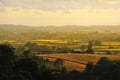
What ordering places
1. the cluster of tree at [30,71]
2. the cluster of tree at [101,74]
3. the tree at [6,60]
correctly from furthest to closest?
the cluster of tree at [101,74] < the tree at [6,60] < the cluster of tree at [30,71]

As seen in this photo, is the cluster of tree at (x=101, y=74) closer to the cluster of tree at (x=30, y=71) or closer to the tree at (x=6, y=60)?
the cluster of tree at (x=30, y=71)

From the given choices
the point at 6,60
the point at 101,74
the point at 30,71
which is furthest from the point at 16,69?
the point at 101,74

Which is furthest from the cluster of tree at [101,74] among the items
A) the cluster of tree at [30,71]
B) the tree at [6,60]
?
the tree at [6,60]

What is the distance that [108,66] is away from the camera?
42.3 meters

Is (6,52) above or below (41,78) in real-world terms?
above

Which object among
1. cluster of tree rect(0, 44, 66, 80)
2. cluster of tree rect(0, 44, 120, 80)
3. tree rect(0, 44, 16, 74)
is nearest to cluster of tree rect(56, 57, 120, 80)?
cluster of tree rect(0, 44, 120, 80)

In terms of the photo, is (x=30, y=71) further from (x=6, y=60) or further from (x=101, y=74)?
(x=101, y=74)

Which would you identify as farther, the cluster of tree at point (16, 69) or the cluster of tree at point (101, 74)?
the cluster of tree at point (101, 74)

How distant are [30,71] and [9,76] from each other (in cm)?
608

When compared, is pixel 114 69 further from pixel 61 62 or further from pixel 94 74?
pixel 61 62

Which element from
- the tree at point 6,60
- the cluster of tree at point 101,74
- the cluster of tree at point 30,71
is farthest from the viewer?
the cluster of tree at point 101,74

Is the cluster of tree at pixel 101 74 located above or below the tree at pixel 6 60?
below

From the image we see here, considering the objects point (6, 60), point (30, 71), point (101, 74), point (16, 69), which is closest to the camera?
point (6, 60)

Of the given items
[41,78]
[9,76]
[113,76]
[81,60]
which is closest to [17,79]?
[9,76]
